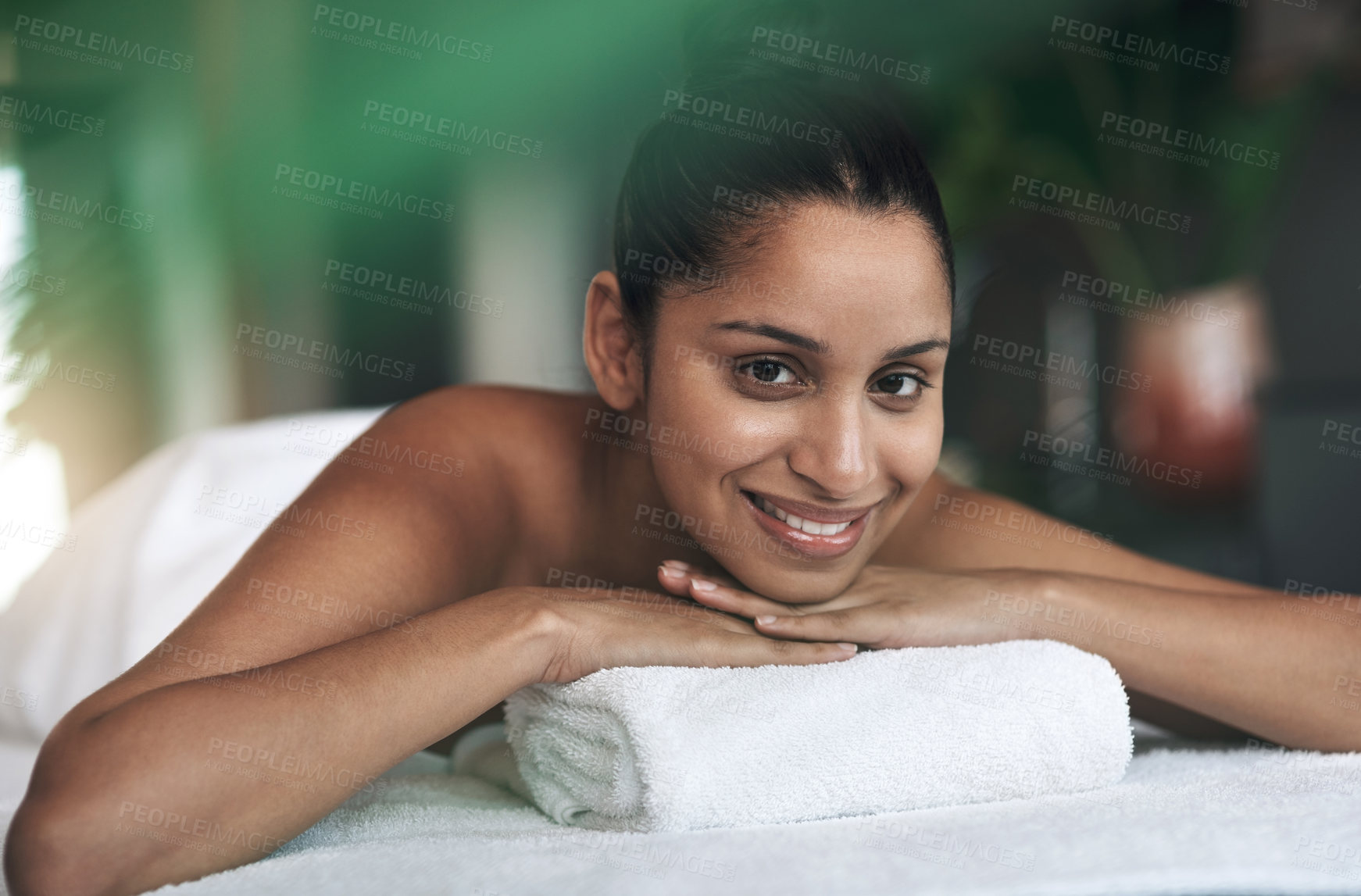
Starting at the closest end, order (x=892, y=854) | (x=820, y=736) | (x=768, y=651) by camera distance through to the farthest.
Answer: (x=892, y=854)
(x=820, y=736)
(x=768, y=651)

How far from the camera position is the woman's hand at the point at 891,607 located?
921mm

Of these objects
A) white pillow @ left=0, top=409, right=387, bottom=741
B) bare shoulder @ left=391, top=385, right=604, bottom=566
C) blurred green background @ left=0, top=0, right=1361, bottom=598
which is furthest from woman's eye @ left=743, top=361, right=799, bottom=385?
blurred green background @ left=0, top=0, right=1361, bottom=598

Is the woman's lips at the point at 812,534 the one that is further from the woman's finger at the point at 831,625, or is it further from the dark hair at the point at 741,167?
the dark hair at the point at 741,167

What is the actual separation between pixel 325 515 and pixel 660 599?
0.31m

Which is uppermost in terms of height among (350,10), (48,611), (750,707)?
(350,10)

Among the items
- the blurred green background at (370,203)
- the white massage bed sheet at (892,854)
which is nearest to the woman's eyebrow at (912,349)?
the white massage bed sheet at (892,854)

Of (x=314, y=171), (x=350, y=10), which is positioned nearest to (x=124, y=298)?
(x=314, y=171)

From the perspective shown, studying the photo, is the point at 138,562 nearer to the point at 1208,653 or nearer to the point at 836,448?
the point at 836,448

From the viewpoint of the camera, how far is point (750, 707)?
0.75 m

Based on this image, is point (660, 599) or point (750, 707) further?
point (660, 599)

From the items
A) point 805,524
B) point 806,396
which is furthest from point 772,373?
point 805,524

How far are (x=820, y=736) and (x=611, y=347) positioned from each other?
0.50 metres

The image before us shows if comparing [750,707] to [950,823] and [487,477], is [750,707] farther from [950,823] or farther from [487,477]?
[487,477]

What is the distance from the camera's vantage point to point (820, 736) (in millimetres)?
752
